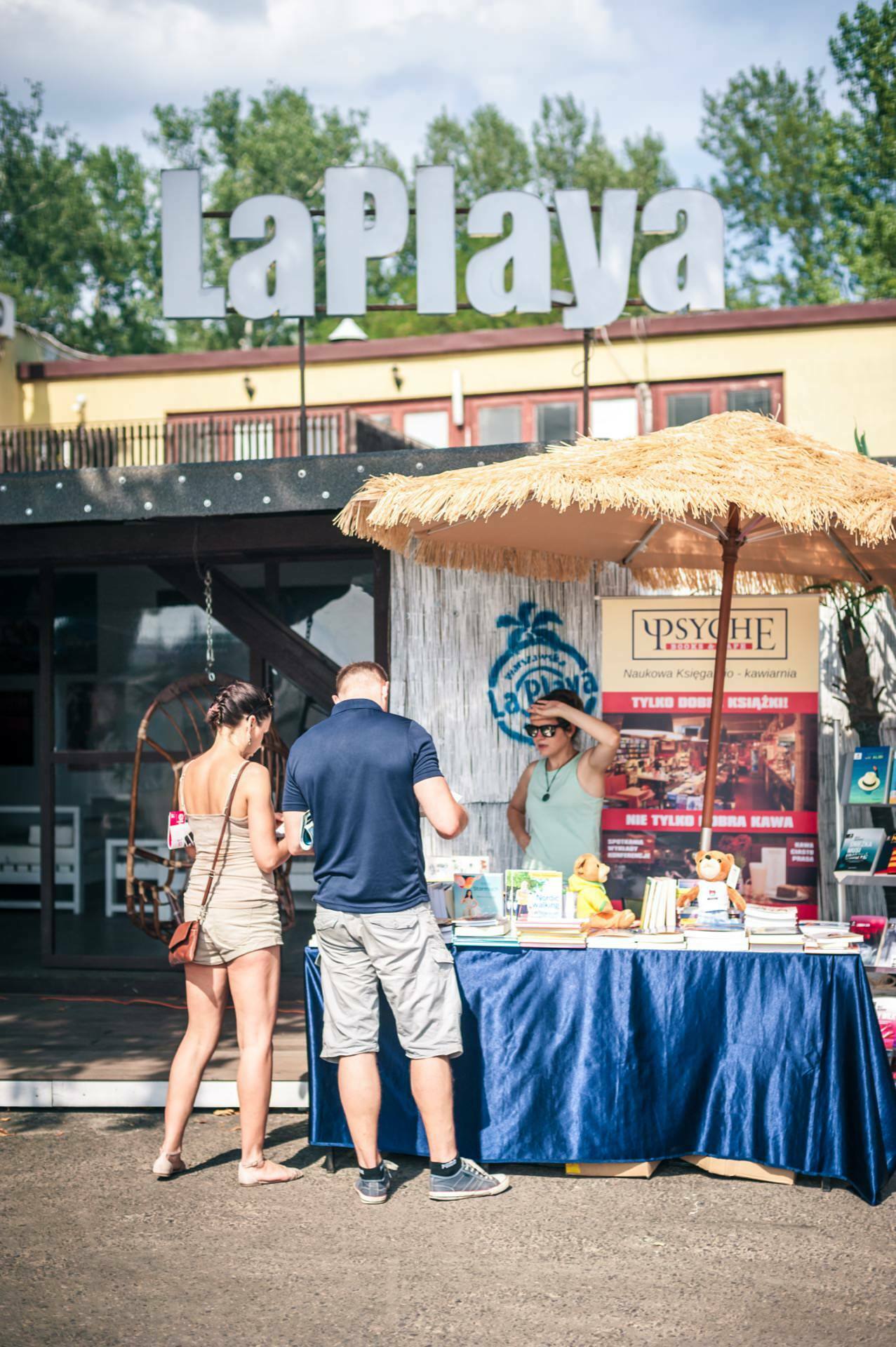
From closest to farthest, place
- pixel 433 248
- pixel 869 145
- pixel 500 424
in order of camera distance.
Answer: pixel 433 248 → pixel 500 424 → pixel 869 145

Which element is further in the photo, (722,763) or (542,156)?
(542,156)

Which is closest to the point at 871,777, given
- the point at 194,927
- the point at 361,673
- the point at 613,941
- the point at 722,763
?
the point at 722,763

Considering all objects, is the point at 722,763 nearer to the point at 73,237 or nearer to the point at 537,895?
the point at 537,895

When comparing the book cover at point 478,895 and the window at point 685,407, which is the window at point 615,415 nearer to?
the window at point 685,407

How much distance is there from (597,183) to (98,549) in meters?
32.7

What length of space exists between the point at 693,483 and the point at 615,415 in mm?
11398

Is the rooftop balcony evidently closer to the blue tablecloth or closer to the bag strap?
the bag strap

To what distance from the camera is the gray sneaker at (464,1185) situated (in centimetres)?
430

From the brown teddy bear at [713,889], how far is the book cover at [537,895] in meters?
0.45

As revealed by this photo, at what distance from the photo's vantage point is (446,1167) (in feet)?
14.1

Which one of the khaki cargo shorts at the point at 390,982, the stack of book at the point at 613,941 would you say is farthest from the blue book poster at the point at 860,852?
the khaki cargo shorts at the point at 390,982

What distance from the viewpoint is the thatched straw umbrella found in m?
4.73

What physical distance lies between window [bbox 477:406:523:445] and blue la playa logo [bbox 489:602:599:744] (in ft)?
30.0

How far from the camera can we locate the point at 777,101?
34562 millimetres
